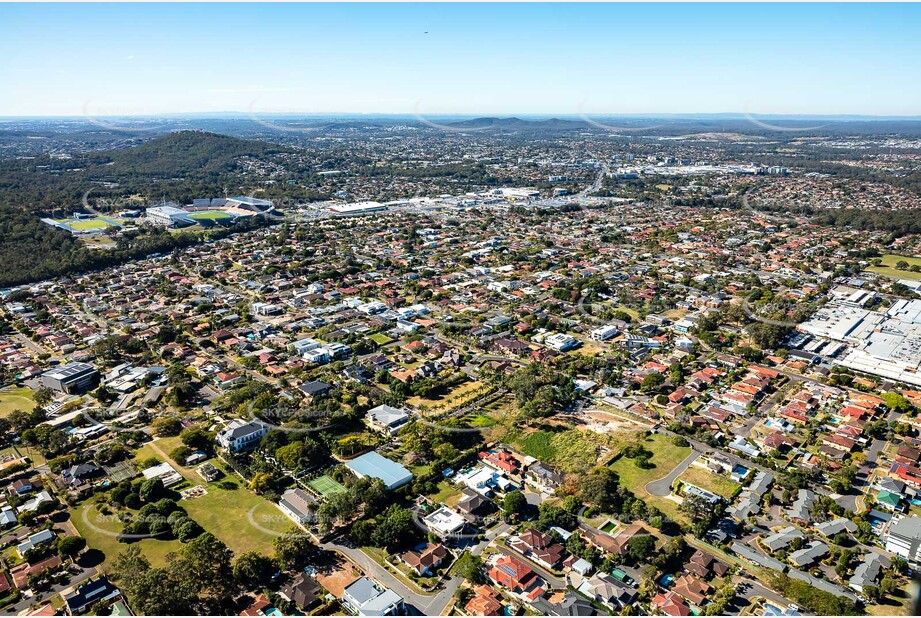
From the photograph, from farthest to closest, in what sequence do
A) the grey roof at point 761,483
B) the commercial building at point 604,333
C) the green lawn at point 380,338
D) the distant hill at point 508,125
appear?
1. the distant hill at point 508,125
2. the commercial building at point 604,333
3. the green lawn at point 380,338
4. the grey roof at point 761,483

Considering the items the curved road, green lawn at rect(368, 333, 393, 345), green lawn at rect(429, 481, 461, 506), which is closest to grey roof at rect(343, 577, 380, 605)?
green lawn at rect(429, 481, 461, 506)

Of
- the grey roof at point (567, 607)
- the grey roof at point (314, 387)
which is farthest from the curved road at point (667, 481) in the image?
the grey roof at point (314, 387)

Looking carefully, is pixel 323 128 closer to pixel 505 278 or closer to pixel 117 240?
pixel 117 240

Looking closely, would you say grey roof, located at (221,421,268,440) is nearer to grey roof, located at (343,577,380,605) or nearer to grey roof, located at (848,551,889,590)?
grey roof, located at (343,577,380,605)

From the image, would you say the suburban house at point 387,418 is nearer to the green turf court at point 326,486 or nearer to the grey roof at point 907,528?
the green turf court at point 326,486

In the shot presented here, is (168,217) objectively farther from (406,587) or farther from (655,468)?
(655,468)

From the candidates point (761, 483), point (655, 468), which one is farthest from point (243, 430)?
point (761, 483)
